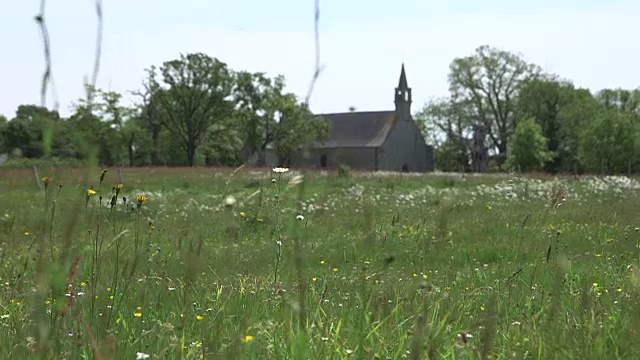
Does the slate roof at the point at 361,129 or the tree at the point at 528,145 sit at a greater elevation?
the slate roof at the point at 361,129

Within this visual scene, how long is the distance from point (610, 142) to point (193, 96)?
36272 millimetres

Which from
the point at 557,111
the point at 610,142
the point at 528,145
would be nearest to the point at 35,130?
the point at 610,142

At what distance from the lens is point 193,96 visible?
5741 centimetres

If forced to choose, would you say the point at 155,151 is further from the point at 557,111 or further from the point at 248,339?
the point at 557,111

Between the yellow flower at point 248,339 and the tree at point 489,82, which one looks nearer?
the yellow flower at point 248,339

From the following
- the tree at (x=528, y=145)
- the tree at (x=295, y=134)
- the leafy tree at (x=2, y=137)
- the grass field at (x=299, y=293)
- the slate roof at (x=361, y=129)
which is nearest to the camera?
the grass field at (x=299, y=293)

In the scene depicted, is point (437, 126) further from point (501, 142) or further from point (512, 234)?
point (512, 234)

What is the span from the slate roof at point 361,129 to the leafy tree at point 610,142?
83.8 feet

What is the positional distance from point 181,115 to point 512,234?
172ft

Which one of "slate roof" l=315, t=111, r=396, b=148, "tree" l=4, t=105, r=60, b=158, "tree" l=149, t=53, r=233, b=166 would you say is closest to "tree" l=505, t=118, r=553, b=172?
"slate roof" l=315, t=111, r=396, b=148

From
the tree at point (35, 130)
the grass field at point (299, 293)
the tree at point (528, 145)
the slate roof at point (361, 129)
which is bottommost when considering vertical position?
the grass field at point (299, 293)

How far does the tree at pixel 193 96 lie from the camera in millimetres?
56750

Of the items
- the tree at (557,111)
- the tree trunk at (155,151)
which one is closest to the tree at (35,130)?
the tree trunk at (155,151)

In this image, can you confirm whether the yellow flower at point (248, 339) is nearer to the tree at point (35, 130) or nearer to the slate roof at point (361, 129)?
the tree at point (35, 130)
